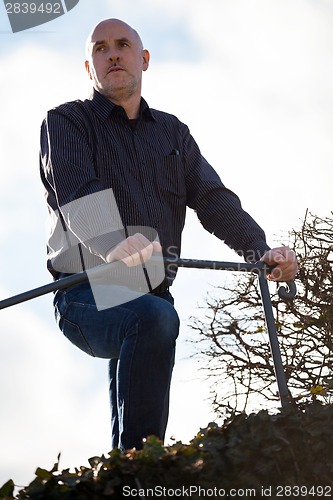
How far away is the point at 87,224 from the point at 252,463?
4.12 feet

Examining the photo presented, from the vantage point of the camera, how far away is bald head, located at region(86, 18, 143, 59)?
13.6ft

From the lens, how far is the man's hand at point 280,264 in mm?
3723

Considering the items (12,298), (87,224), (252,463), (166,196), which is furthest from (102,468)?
(166,196)

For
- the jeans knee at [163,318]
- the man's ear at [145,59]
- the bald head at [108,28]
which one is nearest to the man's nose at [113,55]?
the bald head at [108,28]

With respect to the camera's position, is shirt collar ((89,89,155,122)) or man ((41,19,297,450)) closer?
man ((41,19,297,450))

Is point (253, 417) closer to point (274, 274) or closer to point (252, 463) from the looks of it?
point (252, 463)

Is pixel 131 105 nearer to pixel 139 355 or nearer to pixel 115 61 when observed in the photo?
pixel 115 61

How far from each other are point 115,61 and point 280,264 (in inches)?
46.0

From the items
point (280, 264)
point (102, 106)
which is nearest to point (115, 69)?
point (102, 106)

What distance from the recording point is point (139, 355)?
10.8 feet

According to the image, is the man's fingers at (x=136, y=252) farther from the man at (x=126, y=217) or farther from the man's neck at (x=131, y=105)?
the man's neck at (x=131, y=105)

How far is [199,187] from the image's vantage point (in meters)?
4.21

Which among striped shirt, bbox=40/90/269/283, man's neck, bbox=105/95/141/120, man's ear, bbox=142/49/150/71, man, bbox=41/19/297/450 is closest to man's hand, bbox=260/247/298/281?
man, bbox=41/19/297/450

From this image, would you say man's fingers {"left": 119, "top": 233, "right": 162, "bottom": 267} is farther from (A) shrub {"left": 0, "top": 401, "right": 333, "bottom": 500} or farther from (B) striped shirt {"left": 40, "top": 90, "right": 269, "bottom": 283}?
(A) shrub {"left": 0, "top": 401, "right": 333, "bottom": 500}
